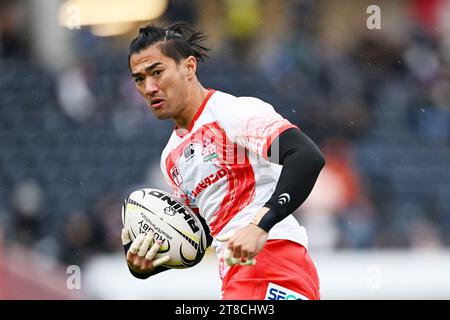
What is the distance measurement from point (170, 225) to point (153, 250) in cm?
17

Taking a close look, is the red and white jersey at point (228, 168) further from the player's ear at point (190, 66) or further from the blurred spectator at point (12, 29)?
the blurred spectator at point (12, 29)

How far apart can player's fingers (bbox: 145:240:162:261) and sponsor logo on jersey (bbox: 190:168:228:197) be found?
31 centimetres

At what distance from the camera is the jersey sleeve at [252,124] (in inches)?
184

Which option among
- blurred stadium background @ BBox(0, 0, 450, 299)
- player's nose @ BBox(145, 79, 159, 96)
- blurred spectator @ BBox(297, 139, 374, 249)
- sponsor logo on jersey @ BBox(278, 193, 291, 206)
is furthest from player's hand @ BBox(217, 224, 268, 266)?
blurred spectator @ BBox(297, 139, 374, 249)

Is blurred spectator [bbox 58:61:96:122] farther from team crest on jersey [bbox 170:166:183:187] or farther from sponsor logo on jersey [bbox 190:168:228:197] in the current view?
sponsor logo on jersey [bbox 190:168:228:197]

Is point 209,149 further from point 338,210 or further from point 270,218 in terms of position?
point 338,210

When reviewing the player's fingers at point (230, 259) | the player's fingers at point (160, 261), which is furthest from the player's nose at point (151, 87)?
the player's fingers at point (230, 259)

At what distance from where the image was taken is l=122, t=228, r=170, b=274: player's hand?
5.08 metres

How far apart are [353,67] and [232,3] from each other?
235cm

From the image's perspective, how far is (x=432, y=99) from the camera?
13.2 meters

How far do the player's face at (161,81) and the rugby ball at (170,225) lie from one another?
473 millimetres

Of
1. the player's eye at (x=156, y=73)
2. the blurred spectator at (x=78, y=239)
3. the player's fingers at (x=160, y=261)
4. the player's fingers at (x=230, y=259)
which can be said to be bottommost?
the blurred spectator at (x=78, y=239)

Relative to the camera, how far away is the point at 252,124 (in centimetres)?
474

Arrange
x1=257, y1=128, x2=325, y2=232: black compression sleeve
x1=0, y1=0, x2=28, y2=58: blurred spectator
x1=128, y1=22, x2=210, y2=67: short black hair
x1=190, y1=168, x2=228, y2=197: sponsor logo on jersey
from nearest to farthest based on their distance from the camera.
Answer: x1=257, y1=128, x2=325, y2=232: black compression sleeve → x1=190, y1=168, x2=228, y2=197: sponsor logo on jersey → x1=128, y1=22, x2=210, y2=67: short black hair → x1=0, y1=0, x2=28, y2=58: blurred spectator
